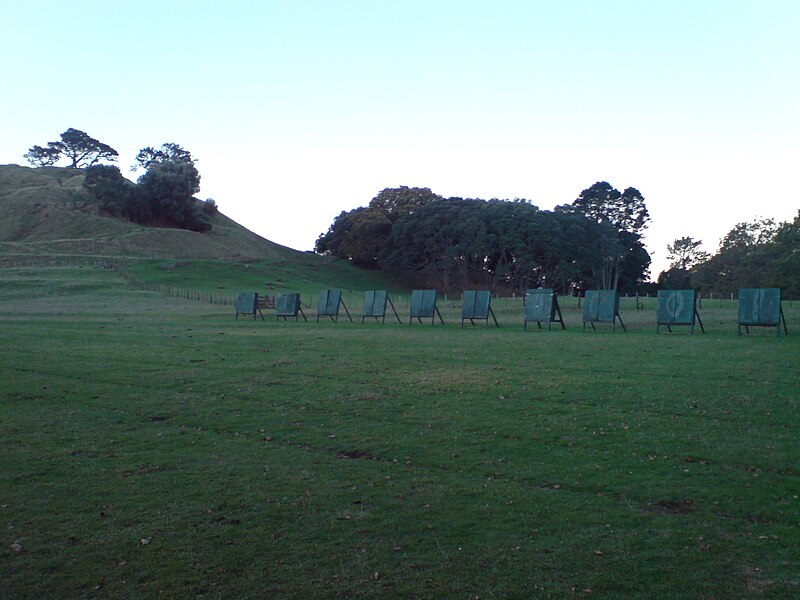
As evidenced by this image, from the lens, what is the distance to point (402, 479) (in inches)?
391

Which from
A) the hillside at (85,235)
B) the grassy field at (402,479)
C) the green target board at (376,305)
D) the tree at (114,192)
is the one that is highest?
the tree at (114,192)

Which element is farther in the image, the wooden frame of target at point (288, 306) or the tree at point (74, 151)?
the tree at point (74, 151)

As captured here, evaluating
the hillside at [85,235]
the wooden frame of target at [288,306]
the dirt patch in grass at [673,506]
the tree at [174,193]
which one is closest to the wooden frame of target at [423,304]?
the wooden frame of target at [288,306]

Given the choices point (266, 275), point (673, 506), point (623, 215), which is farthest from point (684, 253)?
point (673, 506)

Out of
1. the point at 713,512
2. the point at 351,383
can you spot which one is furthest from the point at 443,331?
the point at 713,512

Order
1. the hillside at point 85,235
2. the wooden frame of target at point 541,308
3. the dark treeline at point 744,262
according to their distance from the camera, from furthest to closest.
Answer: the hillside at point 85,235 < the dark treeline at point 744,262 < the wooden frame of target at point 541,308

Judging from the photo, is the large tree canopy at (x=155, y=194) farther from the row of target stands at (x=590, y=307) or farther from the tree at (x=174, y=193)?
the row of target stands at (x=590, y=307)

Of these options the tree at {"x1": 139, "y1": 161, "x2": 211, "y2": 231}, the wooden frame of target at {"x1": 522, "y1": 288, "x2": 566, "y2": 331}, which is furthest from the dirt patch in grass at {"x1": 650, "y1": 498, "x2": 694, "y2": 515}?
the tree at {"x1": 139, "y1": 161, "x2": 211, "y2": 231}

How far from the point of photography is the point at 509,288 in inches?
3688

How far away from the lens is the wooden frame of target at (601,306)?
3512 cm

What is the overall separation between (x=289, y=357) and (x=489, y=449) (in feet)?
42.0

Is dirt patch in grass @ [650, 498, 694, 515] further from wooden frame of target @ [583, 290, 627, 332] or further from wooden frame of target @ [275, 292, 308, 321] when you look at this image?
wooden frame of target @ [275, 292, 308, 321]

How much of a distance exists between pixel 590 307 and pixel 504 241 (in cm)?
4882

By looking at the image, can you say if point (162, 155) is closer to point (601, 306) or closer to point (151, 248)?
point (151, 248)
